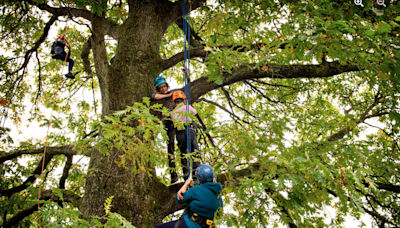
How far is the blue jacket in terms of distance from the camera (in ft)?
9.69

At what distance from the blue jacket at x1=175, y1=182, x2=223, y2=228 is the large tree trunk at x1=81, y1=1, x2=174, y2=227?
2.09 ft

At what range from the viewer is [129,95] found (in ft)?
13.4

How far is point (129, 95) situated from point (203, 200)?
77.3 inches

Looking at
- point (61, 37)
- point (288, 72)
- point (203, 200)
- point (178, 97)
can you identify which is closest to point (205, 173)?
point (203, 200)

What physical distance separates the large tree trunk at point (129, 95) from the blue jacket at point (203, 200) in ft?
2.09

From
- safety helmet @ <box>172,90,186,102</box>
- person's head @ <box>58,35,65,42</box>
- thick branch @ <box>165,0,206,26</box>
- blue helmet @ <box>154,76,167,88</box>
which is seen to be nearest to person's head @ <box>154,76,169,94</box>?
blue helmet @ <box>154,76,167,88</box>

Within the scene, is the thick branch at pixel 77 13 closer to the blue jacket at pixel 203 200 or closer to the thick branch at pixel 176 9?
the thick branch at pixel 176 9

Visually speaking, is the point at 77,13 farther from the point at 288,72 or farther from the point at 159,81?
the point at 288,72

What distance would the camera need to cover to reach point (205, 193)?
2.97 metres

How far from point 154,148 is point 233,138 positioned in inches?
31.9

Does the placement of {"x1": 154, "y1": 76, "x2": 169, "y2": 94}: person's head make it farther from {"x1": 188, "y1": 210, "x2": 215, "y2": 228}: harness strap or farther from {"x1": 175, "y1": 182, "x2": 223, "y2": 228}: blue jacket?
{"x1": 188, "y1": 210, "x2": 215, "y2": 228}: harness strap

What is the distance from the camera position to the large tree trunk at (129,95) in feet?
11.0

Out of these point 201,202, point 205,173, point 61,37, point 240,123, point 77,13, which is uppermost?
point 77,13

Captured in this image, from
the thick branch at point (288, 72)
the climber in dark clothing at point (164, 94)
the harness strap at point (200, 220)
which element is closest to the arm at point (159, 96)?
the climber in dark clothing at point (164, 94)
